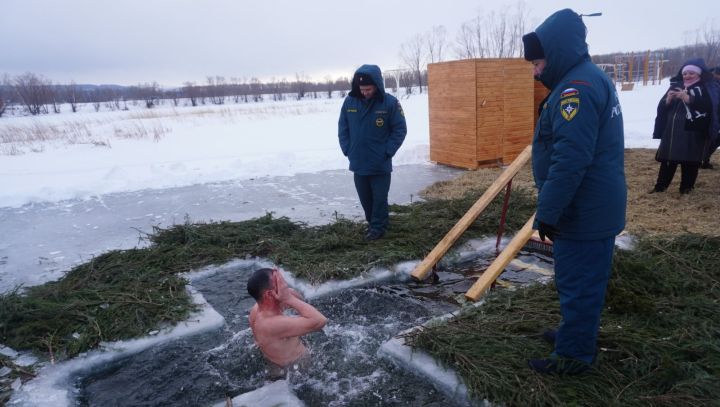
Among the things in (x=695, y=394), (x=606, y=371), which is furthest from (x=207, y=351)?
Result: (x=695, y=394)

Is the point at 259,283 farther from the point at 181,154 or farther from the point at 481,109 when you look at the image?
the point at 181,154

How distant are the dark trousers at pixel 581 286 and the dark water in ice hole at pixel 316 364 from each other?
0.81 m

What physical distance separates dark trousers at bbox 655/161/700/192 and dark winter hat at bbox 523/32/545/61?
5.49 m

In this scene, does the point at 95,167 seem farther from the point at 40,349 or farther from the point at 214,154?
the point at 40,349

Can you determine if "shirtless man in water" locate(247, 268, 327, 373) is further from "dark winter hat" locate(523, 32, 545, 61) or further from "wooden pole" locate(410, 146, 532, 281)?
"dark winter hat" locate(523, 32, 545, 61)

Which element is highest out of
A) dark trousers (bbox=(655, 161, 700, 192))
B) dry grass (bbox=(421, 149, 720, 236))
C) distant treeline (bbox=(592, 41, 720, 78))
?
distant treeline (bbox=(592, 41, 720, 78))

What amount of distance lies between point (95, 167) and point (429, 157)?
8.26 m

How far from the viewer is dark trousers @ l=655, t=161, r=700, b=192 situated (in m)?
6.78

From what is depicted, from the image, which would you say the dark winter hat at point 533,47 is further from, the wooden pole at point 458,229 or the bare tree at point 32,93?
the bare tree at point 32,93

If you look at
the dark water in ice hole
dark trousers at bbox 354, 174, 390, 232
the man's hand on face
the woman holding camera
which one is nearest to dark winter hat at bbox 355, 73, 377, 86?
dark trousers at bbox 354, 174, 390, 232

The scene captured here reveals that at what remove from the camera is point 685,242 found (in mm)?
4754

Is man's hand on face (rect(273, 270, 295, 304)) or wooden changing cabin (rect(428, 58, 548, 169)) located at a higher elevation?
wooden changing cabin (rect(428, 58, 548, 169))

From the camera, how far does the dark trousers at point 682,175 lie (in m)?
6.78

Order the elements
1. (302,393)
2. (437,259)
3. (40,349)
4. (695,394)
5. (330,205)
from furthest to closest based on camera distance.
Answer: (330,205) → (437,259) → (40,349) → (302,393) → (695,394)
